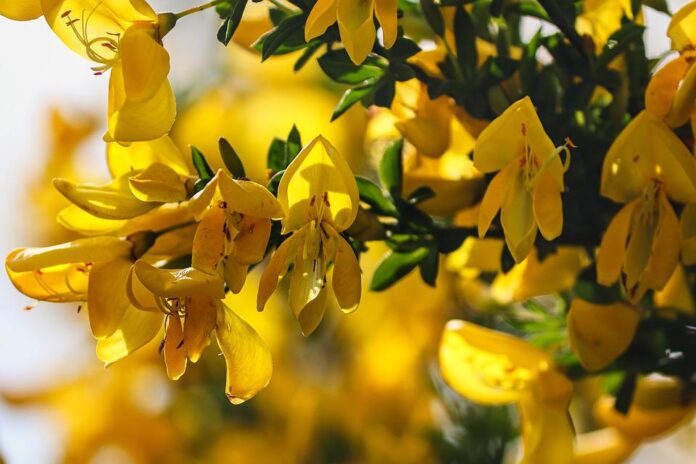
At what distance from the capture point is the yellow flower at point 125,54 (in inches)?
26.8

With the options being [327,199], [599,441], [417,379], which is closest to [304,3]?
[327,199]

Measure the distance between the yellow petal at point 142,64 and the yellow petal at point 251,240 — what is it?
0.33 feet

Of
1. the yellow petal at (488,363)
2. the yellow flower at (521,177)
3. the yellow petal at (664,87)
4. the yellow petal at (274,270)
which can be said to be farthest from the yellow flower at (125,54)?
the yellow petal at (488,363)

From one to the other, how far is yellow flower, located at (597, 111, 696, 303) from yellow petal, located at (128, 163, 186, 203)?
294mm

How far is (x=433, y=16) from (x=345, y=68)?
0.08m

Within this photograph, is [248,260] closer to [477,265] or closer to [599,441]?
[477,265]

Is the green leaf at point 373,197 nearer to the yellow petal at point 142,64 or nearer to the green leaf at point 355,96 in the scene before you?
the green leaf at point 355,96

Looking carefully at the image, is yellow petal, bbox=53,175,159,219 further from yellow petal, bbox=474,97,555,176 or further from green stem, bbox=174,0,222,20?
yellow petal, bbox=474,97,555,176

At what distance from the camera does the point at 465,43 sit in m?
0.84

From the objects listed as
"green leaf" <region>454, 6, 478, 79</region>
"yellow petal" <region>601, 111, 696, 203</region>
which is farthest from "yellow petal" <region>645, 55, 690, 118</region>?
"green leaf" <region>454, 6, 478, 79</region>

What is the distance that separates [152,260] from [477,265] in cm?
32

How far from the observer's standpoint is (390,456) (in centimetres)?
163

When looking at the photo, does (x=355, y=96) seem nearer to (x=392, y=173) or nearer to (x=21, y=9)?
(x=392, y=173)

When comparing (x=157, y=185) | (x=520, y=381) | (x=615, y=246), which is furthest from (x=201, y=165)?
(x=520, y=381)
